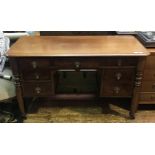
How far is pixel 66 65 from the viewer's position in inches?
54.5

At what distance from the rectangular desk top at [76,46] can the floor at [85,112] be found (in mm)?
607

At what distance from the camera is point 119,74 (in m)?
1.45

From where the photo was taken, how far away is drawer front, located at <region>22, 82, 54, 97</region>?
1.48 metres

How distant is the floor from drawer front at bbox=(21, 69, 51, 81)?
1.32 feet

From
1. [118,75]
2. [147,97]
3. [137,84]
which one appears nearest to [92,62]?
[118,75]

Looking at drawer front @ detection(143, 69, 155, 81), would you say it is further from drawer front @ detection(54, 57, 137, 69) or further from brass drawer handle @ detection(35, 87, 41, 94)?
brass drawer handle @ detection(35, 87, 41, 94)

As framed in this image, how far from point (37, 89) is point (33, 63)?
0.74 feet

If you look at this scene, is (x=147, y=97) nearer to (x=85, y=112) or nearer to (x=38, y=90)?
(x=85, y=112)

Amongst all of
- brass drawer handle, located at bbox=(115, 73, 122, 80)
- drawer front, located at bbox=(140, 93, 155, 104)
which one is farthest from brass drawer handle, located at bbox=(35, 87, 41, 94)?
drawer front, located at bbox=(140, 93, 155, 104)

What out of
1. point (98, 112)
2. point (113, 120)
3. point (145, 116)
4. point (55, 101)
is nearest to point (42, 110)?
point (55, 101)

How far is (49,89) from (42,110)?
1.22ft
